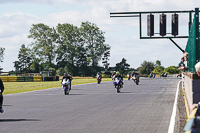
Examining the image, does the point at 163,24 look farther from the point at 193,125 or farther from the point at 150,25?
the point at 193,125

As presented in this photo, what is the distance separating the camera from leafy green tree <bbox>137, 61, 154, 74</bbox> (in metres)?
160

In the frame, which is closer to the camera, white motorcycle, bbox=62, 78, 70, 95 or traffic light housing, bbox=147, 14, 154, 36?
white motorcycle, bbox=62, 78, 70, 95

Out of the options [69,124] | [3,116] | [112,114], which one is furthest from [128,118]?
[3,116]

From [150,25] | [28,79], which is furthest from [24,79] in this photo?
[150,25]

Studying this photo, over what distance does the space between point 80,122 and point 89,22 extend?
94.8m

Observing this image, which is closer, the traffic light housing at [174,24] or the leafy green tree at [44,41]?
the traffic light housing at [174,24]

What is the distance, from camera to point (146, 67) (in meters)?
162

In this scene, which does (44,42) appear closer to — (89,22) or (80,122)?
(89,22)

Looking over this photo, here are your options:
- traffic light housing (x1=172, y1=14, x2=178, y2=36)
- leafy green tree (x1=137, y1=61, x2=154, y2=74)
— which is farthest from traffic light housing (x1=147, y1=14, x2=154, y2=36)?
leafy green tree (x1=137, y1=61, x2=154, y2=74)

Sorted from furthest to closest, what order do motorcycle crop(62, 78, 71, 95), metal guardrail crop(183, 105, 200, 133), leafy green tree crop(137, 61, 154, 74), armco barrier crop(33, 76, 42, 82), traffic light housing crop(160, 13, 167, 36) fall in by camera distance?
leafy green tree crop(137, 61, 154, 74) → armco barrier crop(33, 76, 42, 82) → traffic light housing crop(160, 13, 167, 36) → motorcycle crop(62, 78, 71, 95) → metal guardrail crop(183, 105, 200, 133)

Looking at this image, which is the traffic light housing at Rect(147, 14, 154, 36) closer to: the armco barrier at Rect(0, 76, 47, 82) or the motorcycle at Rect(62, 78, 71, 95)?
the motorcycle at Rect(62, 78, 71, 95)

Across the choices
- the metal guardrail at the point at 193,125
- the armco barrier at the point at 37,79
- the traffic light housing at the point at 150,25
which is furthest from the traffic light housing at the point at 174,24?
the armco barrier at the point at 37,79

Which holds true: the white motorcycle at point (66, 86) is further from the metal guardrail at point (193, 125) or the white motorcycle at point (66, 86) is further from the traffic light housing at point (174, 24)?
the metal guardrail at point (193, 125)

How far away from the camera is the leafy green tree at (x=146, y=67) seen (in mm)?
159875
